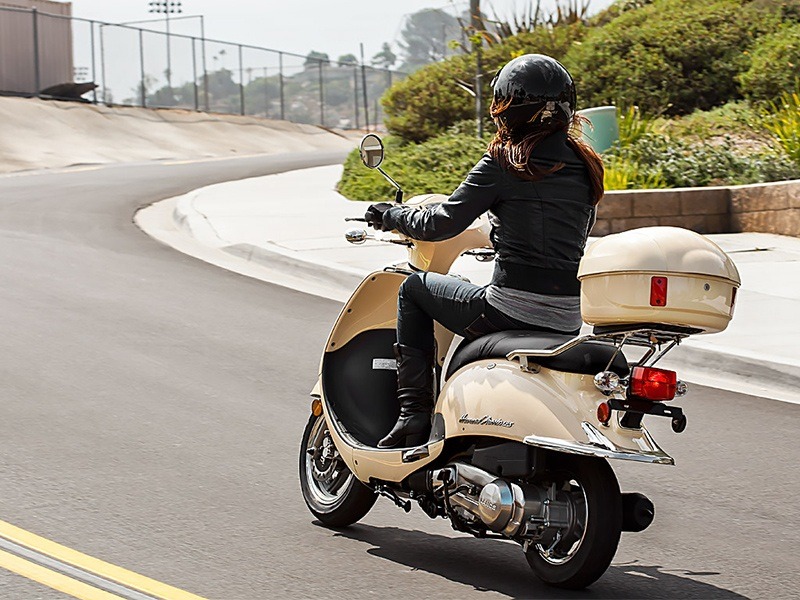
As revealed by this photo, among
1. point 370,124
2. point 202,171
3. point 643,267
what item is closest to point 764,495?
point 643,267

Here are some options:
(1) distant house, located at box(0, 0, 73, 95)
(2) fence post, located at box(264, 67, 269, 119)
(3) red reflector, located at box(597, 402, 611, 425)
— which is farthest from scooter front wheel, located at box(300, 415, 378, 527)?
(2) fence post, located at box(264, 67, 269, 119)

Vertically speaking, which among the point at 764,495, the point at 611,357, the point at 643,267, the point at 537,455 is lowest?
the point at 764,495

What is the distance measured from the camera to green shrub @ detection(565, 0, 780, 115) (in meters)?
20.7

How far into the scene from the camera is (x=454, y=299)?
17.1 ft

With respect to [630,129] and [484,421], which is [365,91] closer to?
[630,129]

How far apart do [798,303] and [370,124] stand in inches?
1904

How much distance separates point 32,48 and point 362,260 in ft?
106

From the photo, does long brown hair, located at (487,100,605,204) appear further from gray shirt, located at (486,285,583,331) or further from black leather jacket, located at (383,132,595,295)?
gray shirt, located at (486,285,583,331)

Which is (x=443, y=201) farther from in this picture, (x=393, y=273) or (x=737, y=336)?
(x=737, y=336)

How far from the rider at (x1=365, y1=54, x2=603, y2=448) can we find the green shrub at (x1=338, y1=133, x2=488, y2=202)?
40.3 ft

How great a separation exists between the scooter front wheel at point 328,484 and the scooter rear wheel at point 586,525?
1102 millimetres

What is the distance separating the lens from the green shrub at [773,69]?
19656 mm

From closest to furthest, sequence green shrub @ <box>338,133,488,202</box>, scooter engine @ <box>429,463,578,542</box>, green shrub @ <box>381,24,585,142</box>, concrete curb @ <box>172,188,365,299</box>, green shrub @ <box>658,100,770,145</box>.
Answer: scooter engine @ <box>429,463,578,542</box> → concrete curb @ <box>172,188,365,299</box> → green shrub @ <box>338,133,488,202</box> → green shrub @ <box>658,100,770,145</box> → green shrub @ <box>381,24,585,142</box>

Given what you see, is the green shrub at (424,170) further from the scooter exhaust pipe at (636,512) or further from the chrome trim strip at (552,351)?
the scooter exhaust pipe at (636,512)
